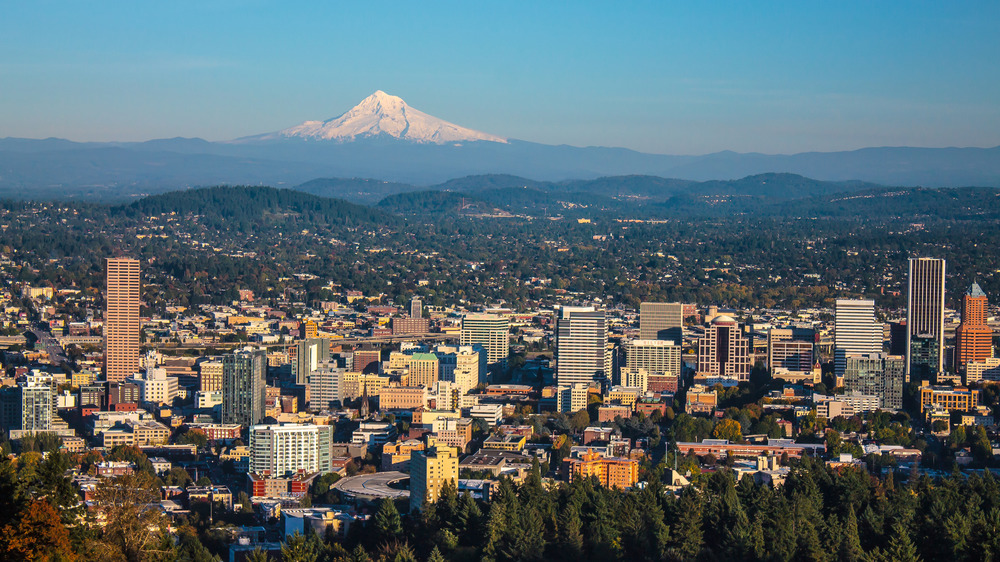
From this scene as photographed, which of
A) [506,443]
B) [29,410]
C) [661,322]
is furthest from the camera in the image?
[661,322]

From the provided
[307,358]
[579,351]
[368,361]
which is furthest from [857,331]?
[307,358]

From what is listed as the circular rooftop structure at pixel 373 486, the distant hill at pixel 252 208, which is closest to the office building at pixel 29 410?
the circular rooftop structure at pixel 373 486

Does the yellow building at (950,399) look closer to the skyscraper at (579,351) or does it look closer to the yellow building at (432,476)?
the skyscraper at (579,351)

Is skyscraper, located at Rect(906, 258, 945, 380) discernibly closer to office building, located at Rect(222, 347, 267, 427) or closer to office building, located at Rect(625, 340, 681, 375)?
office building, located at Rect(625, 340, 681, 375)

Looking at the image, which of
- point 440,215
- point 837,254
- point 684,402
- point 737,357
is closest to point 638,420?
point 684,402

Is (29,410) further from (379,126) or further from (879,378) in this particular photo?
(379,126)

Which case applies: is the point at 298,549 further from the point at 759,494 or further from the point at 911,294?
the point at 911,294
